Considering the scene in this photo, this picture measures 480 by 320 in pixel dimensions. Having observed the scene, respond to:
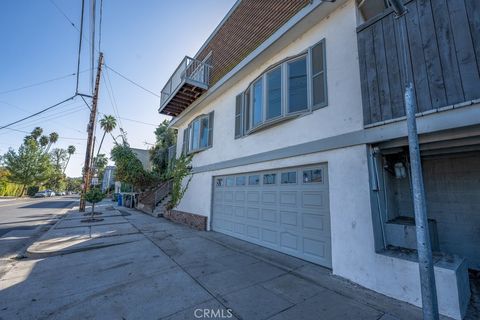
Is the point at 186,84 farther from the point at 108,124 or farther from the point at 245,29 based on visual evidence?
the point at 108,124

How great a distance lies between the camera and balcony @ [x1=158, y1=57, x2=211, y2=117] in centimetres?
941

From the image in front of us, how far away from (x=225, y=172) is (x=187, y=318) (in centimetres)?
557

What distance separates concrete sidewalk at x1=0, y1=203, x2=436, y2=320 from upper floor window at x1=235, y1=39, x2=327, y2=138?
12.4 ft

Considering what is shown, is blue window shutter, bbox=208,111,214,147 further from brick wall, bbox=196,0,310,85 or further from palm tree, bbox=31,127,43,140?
palm tree, bbox=31,127,43,140

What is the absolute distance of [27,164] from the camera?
1331 inches

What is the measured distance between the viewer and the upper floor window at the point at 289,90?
510 cm

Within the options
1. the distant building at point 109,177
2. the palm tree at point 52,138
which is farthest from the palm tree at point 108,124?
the palm tree at point 52,138

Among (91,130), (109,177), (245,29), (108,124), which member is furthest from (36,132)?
(245,29)

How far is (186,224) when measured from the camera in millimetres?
10062

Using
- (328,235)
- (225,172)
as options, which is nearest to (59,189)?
(225,172)

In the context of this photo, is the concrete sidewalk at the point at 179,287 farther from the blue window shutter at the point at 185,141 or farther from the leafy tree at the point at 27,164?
the leafy tree at the point at 27,164

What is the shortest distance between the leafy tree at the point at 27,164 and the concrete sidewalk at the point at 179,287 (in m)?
39.6

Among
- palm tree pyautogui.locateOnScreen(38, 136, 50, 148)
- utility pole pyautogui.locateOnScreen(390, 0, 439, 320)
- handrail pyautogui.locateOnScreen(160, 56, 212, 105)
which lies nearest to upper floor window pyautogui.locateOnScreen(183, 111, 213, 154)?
handrail pyautogui.locateOnScreen(160, 56, 212, 105)

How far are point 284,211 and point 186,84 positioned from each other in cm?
700
